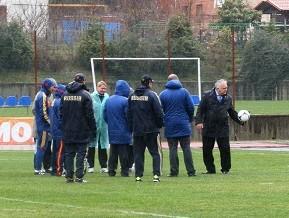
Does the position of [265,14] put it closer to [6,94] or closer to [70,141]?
[6,94]

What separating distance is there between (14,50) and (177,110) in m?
19.9

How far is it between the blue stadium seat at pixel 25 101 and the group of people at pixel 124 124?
2453cm

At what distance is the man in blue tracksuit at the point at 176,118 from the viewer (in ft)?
65.6

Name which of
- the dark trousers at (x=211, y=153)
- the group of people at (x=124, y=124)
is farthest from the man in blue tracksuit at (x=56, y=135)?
the dark trousers at (x=211, y=153)

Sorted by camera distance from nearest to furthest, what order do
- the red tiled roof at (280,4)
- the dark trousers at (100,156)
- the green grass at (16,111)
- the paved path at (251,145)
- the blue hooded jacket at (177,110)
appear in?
the blue hooded jacket at (177,110), the dark trousers at (100,156), the paved path at (251,145), the green grass at (16,111), the red tiled roof at (280,4)

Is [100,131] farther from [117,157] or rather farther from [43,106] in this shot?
[43,106]

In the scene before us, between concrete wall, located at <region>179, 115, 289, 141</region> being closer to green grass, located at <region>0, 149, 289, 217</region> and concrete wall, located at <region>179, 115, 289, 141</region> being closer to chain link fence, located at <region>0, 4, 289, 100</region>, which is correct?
chain link fence, located at <region>0, 4, 289, 100</region>

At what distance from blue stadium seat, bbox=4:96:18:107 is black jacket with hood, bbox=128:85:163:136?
28.6 meters

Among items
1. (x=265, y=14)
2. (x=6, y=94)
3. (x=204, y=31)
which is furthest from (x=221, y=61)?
(x=265, y=14)

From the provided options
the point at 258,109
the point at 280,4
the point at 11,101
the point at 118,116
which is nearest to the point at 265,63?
the point at 258,109

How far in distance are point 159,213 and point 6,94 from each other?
35.1m

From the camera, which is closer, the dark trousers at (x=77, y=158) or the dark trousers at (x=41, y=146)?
the dark trousers at (x=77, y=158)

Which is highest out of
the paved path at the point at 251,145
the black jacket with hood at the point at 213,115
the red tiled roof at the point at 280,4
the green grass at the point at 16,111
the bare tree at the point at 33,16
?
the red tiled roof at the point at 280,4

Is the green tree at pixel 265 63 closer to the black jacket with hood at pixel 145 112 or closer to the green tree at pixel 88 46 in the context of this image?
the green tree at pixel 88 46
